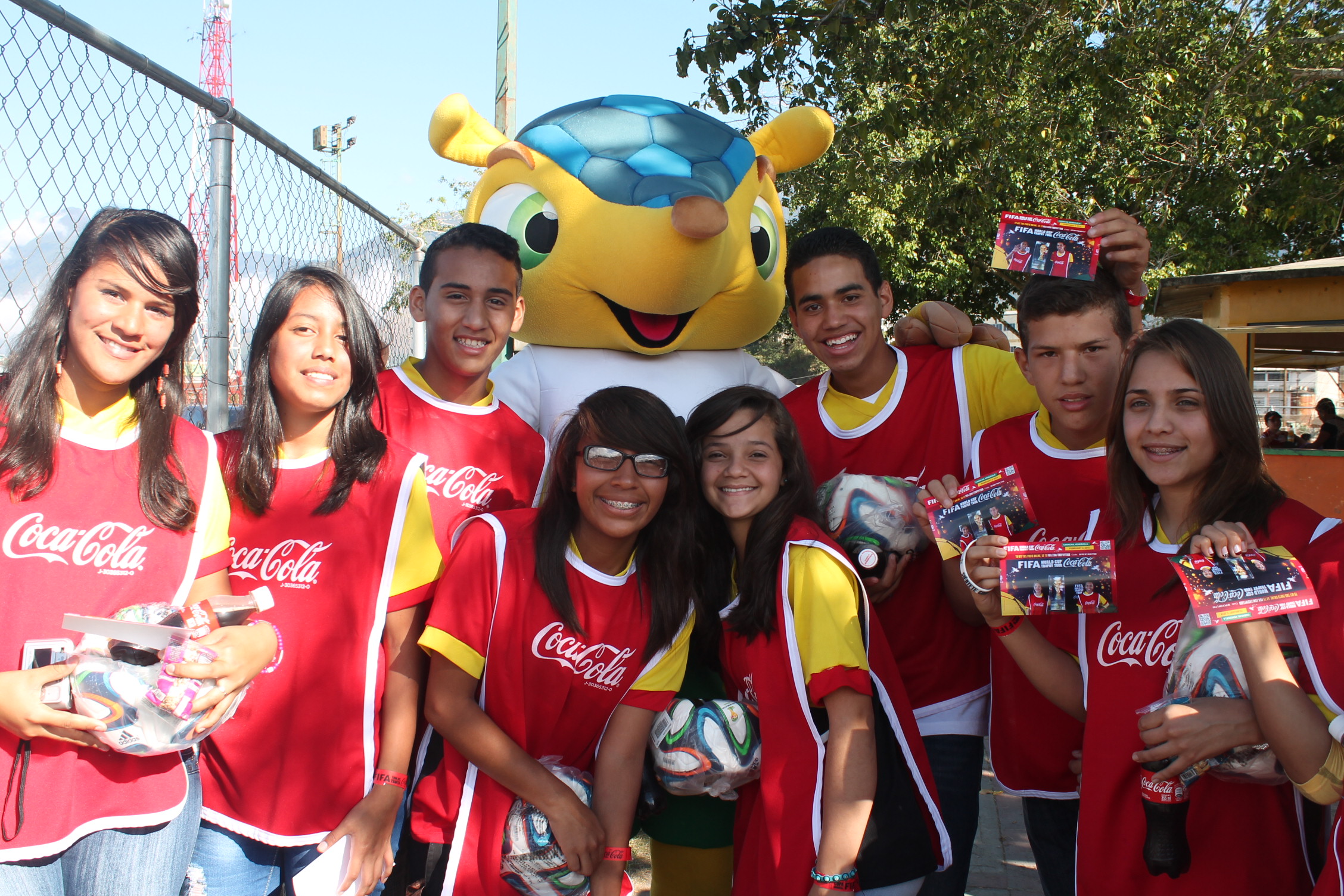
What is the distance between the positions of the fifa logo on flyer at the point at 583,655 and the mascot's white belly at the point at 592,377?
3.55ft

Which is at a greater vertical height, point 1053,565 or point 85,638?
point 1053,565

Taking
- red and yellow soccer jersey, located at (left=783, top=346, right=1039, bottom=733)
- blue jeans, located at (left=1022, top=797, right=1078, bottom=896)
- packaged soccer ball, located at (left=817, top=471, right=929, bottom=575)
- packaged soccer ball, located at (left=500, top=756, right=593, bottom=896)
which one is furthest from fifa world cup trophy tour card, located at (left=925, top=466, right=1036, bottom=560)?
packaged soccer ball, located at (left=500, top=756, right=593, bottom=896)

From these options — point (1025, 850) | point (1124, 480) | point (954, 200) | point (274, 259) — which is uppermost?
point (954, 200)

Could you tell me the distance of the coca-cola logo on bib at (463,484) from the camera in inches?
115

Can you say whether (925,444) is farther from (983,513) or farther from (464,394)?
(464,394)

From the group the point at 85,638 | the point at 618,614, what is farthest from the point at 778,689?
the point at 85,638

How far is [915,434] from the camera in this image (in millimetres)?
3098

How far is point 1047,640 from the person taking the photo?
8.59 ft

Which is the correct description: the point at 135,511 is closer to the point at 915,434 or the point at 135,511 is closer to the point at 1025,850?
the point at 915,434

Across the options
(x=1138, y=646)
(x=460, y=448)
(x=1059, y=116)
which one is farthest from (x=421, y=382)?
(x=1059, y=116)

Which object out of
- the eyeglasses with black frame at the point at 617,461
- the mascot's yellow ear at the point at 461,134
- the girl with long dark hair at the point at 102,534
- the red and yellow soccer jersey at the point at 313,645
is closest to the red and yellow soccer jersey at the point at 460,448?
the red and yellow soccer jersey at the point at 313,645

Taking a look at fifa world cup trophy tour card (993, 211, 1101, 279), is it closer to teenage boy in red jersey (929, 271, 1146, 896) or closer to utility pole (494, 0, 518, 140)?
teenage boy in red jersey (929, 271, 1146, 896)

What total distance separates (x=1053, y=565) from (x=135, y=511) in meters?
2.09

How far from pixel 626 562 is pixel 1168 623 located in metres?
1.35
